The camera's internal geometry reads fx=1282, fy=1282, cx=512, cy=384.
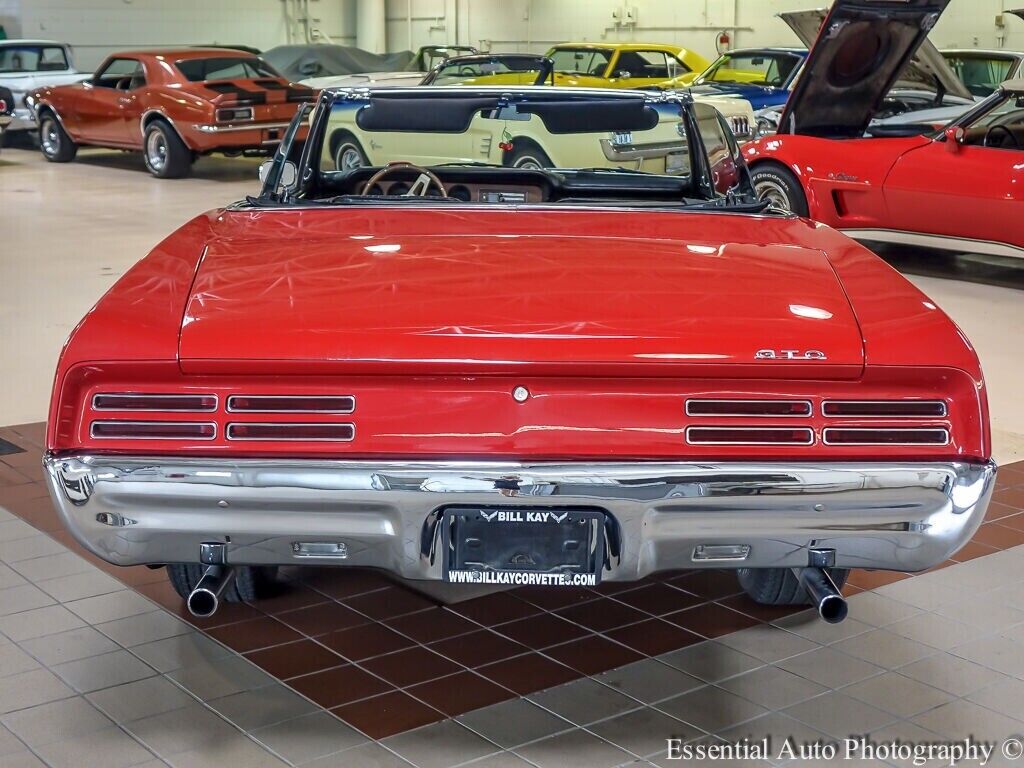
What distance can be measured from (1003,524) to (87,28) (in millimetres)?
24698

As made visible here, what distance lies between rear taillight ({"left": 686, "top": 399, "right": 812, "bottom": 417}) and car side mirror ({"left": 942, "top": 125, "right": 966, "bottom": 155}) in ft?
21.6

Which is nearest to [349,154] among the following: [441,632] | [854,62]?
[441,632]

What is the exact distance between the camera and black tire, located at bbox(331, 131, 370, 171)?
4523mm

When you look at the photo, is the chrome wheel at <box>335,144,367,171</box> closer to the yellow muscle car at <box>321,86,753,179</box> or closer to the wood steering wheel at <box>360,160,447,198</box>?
the yellow muscle car at <box>321,86,753,179</box>

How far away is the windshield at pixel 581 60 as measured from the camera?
659 inches

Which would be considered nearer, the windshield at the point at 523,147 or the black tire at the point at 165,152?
the windshield at the point at 523,147

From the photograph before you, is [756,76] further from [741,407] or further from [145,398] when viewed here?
[145,398]

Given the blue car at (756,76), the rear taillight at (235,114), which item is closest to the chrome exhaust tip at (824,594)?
the blue car at (756,76)

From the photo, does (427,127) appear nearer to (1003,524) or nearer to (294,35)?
(1003,524)

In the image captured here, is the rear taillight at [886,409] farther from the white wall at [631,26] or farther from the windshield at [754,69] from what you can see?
the white wall at [631,26]

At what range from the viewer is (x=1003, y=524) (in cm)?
429

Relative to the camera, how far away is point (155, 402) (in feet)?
8.68

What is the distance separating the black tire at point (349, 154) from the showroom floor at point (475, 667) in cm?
153

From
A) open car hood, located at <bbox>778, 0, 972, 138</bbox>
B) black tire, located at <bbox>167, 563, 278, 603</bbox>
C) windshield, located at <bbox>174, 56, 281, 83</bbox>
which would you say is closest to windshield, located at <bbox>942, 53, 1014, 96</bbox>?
open car hood, located at <bbox>778, 0, 972, 138</bbox>
